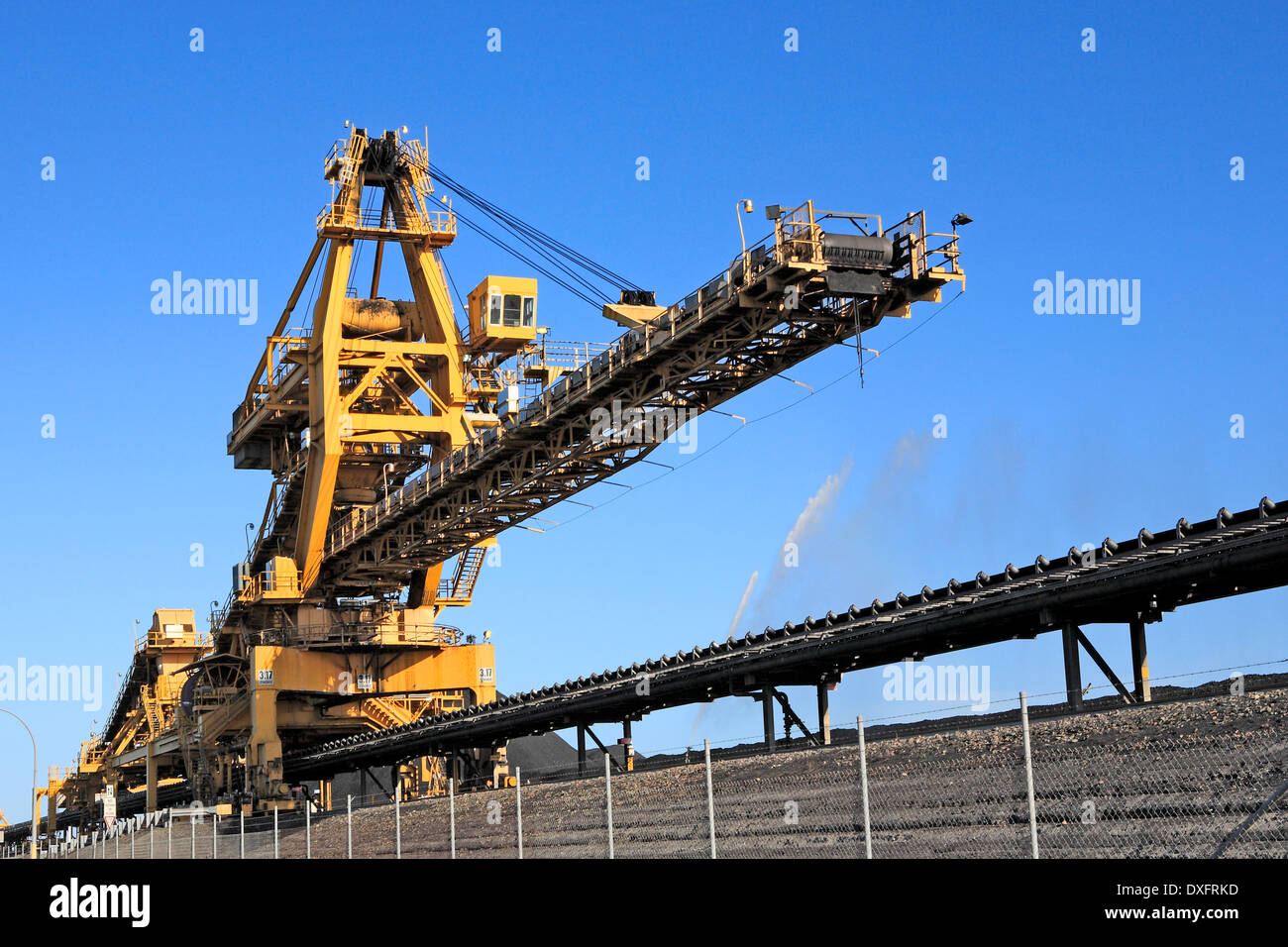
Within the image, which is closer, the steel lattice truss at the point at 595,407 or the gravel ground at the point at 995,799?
the gravel ground at the point at 995,799

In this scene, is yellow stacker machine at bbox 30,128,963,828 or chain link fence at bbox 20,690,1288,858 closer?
chain link fence at bbox 20,690,1288,858

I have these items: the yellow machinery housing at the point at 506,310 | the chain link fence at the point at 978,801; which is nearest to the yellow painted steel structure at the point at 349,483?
the yellow machinery housing at the point at 506,310

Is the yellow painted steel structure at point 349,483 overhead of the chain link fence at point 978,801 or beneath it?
overhead

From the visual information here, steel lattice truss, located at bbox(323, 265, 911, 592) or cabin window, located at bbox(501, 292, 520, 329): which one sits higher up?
cabin window, located at bbox(501, 292, 520, 329)

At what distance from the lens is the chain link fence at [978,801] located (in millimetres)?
14516

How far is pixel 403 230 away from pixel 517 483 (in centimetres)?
1229

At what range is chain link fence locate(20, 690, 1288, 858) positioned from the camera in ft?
47.6

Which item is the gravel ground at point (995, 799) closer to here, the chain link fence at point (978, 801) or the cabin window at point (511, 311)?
the chain link fence at point (978, 801)

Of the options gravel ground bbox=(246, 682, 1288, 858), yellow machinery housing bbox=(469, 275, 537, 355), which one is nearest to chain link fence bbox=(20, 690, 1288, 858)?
gravel ground bbox=(246, 682, 1288, 858)

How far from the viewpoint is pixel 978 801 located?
1666cm

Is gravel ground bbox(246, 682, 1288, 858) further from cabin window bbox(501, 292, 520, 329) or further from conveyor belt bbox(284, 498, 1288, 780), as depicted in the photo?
cabin window bbox(501, 292, 520, 329)

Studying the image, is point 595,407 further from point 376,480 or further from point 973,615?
point 376,480
